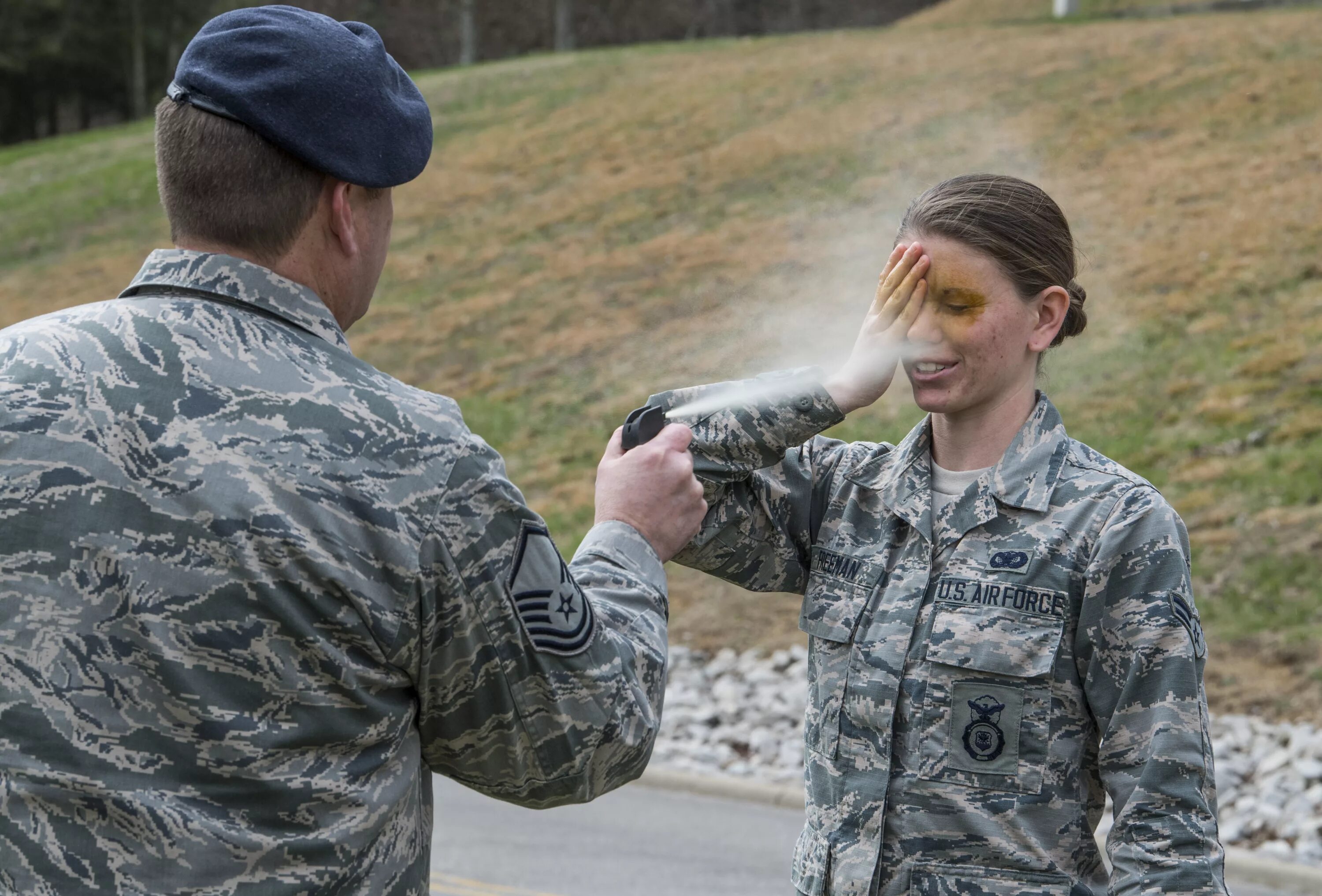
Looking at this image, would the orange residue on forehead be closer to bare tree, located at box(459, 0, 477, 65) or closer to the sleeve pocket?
the sleeve pocket

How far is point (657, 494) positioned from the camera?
7.54ft

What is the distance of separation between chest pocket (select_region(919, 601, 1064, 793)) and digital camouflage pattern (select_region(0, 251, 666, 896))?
2.66 feet

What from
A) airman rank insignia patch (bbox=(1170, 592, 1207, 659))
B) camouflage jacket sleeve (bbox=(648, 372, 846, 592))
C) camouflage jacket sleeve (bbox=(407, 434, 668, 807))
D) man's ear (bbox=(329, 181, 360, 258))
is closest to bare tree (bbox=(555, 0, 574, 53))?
camouflage jacket sleeve (bbox=(648, 372, 846, 592))

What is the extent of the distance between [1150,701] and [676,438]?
902 mm

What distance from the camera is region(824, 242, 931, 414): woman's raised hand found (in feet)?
8.86

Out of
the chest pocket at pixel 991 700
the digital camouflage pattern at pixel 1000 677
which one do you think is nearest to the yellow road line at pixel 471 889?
the digital camouflage pattern at pixel 1000 677

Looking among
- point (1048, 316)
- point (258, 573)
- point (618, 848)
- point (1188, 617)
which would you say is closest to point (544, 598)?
point (258, 573)

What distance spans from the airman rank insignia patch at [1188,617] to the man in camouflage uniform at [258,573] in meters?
0.97

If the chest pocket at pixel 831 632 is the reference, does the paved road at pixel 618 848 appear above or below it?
below

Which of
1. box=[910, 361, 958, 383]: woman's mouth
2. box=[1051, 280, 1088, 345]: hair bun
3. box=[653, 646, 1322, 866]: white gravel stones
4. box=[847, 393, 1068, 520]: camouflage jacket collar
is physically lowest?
box=[653, 646, 1322, 866]: white gravel stones

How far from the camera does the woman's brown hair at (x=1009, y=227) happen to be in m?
2.67

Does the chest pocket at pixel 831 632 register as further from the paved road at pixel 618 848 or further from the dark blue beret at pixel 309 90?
the paved road at pixel 618 848

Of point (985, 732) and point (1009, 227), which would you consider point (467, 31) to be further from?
point (985, 732)

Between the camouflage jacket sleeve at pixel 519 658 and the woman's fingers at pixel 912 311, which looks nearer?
the camouflage jacket sleeve at pixel 519 658
